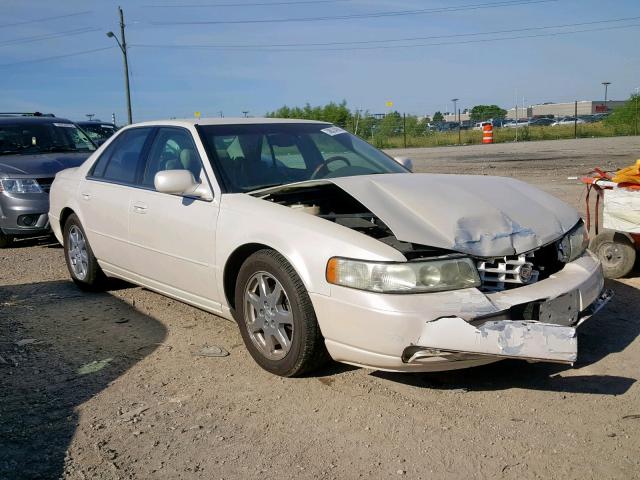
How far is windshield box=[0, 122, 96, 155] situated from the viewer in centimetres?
908

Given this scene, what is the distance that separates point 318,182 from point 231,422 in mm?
1630

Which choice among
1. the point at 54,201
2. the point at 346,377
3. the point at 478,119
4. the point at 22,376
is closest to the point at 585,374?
the point at 346,377

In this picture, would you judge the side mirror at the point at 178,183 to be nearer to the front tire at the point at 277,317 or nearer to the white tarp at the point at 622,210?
the front tire at the point at 277,317

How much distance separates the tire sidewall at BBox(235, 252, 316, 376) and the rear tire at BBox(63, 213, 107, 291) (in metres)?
2.22

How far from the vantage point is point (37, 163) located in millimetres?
8445

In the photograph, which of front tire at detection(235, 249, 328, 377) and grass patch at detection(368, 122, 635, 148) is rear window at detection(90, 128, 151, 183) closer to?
front tire at detection(235, 249, 328, 377)

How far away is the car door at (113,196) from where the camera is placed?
5.10m

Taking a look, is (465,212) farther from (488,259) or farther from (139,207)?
(139,207)

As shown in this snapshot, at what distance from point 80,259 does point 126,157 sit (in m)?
1.22

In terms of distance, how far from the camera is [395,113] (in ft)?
133

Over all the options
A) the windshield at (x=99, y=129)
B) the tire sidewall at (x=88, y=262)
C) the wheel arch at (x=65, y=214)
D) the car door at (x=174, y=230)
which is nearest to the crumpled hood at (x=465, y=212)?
the car door at (x=174, y=230)

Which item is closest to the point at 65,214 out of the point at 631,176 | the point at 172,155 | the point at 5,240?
the point at 172,155

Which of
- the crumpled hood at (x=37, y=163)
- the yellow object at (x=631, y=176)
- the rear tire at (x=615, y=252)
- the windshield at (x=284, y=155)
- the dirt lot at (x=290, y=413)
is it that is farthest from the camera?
the crumpled hood at (x=37, y=163)

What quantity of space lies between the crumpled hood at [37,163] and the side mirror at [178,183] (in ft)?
15.7
